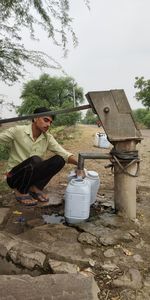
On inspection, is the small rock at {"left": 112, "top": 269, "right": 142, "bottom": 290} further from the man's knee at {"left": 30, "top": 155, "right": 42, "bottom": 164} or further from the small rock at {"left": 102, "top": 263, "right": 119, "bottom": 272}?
the man's knee at {"left": 30, "top": 155, "right": 42, "bottom": 164}

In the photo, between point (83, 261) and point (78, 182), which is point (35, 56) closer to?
point (78, 182)

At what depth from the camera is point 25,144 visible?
3.54m

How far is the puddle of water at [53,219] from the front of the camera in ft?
10.2

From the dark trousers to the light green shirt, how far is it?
0.41ft

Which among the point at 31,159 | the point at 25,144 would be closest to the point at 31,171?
the point at 31,159

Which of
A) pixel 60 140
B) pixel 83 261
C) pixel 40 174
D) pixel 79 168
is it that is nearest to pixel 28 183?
pixel 40 174

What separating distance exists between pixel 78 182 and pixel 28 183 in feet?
2.64

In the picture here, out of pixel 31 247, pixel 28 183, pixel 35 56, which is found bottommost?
pixel 31 247

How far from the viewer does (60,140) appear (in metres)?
9.03

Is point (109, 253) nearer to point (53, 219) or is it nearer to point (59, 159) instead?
point (53, 219)

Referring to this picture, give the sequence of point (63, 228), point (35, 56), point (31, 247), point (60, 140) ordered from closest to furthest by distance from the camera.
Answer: point (31, 247) → point (63, 228) → point (35, 56) → point (60, 140)

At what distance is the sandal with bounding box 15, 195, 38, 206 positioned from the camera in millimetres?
3521

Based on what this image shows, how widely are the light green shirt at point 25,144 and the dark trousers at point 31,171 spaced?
4.9 inches

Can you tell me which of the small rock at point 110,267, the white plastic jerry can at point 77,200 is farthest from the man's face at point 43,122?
the small rock at point 110,267
